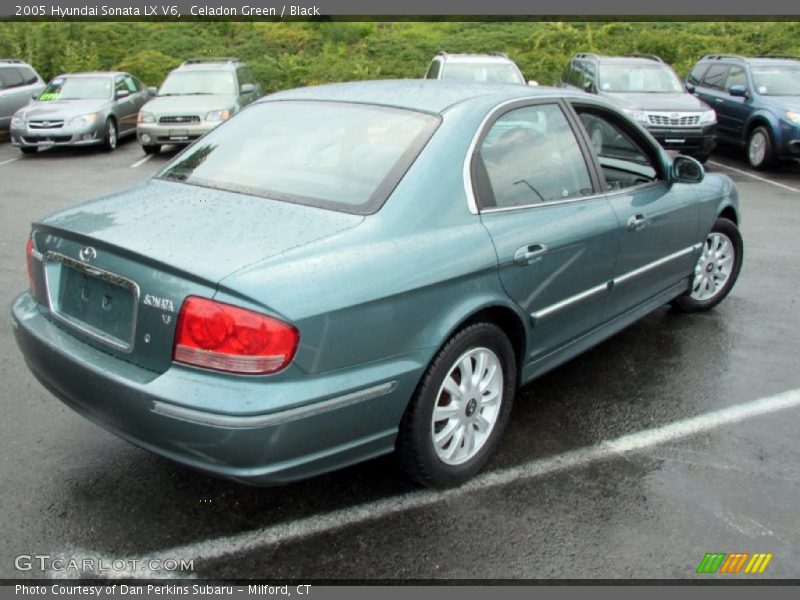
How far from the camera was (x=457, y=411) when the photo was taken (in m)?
3.21

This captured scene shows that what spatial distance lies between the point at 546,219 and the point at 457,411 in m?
1.01

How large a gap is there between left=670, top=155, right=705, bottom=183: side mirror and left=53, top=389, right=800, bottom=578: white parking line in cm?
135

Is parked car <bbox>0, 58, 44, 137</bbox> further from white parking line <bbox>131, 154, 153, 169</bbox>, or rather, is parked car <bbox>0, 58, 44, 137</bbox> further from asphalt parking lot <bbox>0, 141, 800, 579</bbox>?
asphalt parking lot <bbox>0, 141, 800, 579</bbox>

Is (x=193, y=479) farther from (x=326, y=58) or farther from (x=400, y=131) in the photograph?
(x=326, y=58)

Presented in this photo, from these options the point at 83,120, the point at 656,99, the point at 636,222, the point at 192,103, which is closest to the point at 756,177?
the point at 656,99

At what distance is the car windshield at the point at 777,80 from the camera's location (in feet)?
40.8

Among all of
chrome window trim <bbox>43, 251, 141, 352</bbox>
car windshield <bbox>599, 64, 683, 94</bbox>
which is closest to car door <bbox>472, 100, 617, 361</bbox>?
chrome window trim <bbox>43, 251, 141, 352</bbox>

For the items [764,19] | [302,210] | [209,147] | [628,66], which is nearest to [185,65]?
[628,66]

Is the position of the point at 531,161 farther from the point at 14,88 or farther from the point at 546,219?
the point at 14,88

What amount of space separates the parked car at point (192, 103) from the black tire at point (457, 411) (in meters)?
9.58

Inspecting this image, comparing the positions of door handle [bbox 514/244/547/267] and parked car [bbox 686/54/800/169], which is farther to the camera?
parked car [bbox 686/54/800/169]

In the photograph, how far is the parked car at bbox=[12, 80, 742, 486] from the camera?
257 cm

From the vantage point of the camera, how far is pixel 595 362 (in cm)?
466

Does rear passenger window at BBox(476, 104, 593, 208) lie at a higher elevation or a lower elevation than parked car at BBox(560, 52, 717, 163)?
higher
